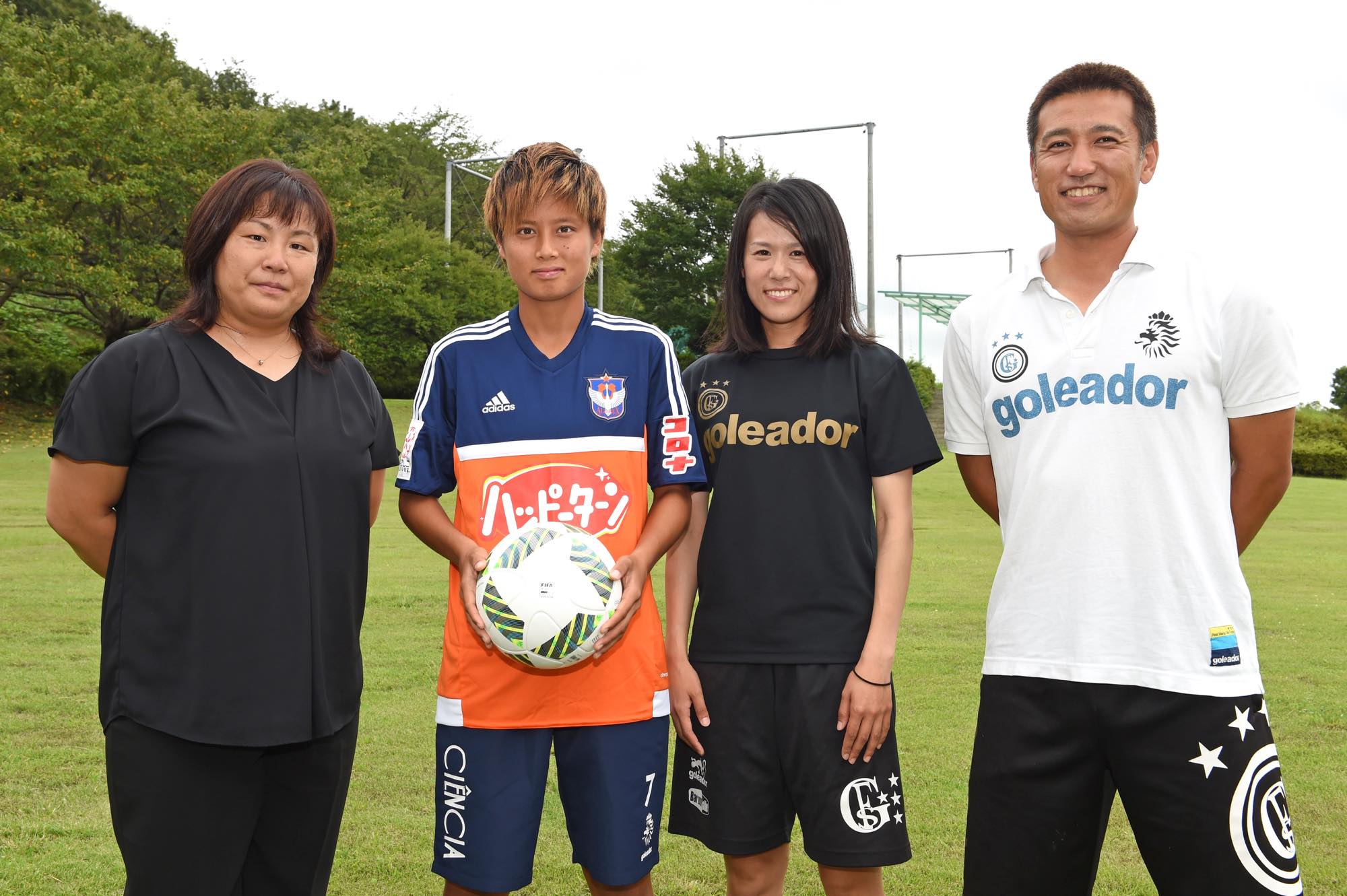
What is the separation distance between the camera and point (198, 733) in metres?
2.47

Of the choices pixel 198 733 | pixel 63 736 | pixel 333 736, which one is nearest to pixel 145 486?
pixel 198 733

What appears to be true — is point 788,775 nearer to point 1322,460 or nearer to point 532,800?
point 532,800

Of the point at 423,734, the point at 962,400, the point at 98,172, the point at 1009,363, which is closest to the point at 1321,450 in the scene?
the point at 423,734

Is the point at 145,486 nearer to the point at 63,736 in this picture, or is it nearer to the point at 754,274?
the point at 754,274

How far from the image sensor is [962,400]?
3029mm

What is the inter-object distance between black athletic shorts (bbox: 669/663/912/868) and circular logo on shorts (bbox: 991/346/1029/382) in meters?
0.87

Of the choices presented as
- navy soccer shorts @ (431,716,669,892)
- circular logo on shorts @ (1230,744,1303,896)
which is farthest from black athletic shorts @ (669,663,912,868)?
circular logo on shorts @ (1230,744,1303,896)

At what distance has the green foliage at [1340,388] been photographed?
51688 millimetres

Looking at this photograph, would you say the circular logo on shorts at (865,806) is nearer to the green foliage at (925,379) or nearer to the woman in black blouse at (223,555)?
the woman in black blouse at (223,555)

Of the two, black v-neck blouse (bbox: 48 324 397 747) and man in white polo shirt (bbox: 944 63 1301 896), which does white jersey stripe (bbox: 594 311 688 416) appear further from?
black v-neck blouse (bbox: 48 324 397 747)

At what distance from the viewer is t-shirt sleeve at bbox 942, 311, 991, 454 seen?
301 centimetres

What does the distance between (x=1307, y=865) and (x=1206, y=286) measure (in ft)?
9.58

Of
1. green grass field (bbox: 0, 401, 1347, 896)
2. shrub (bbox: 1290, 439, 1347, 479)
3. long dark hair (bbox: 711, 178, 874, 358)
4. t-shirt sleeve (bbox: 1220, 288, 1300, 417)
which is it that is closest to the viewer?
t-shirt sleeve (bbox: 1220, 288, 1300, 417)

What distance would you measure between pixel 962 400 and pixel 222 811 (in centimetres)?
212
